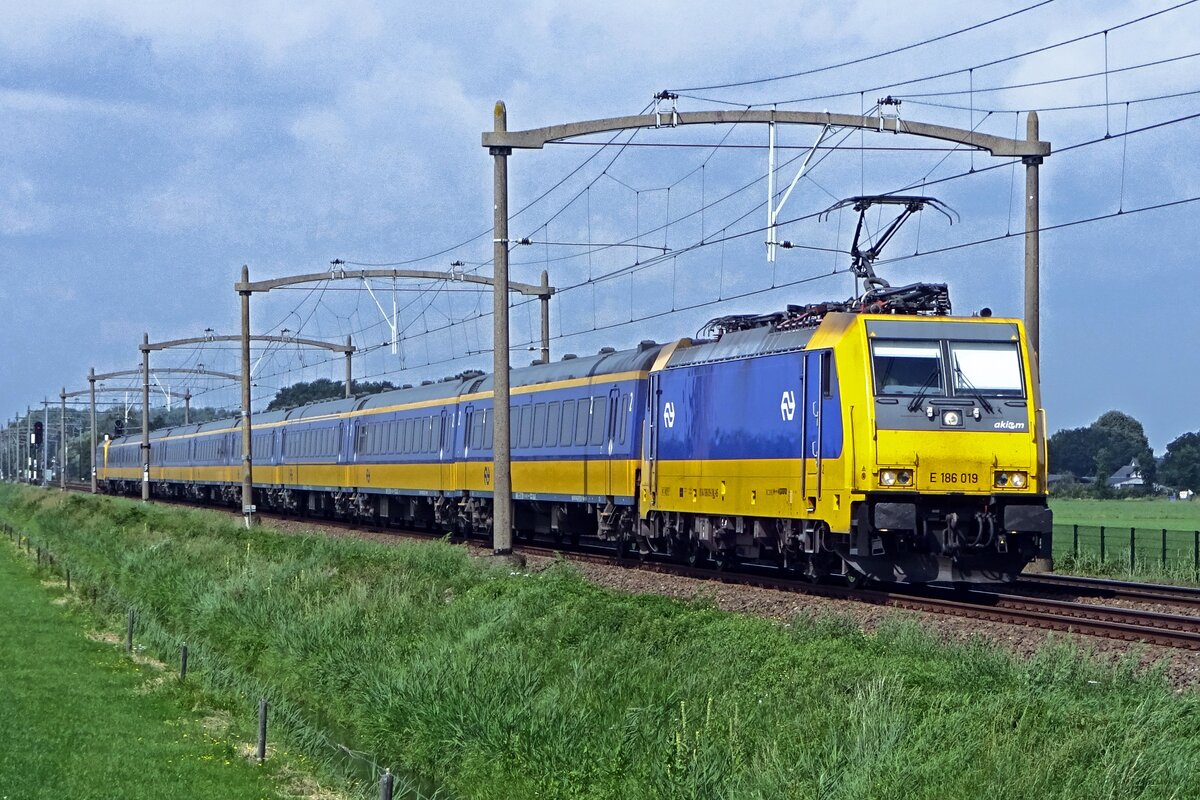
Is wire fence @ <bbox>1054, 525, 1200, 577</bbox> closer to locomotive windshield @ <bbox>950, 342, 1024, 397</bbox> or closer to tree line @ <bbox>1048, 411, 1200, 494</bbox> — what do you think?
locomotive windshield @ <bbox>950, 342, 1024, 397</bbox>

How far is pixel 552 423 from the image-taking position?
33000 millimetres

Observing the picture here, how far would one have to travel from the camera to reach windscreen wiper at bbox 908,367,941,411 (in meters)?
19.9

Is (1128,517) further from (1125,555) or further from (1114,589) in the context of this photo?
(1114,589)

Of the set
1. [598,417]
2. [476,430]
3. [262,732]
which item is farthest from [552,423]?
[262,732]

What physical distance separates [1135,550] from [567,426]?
11.4m

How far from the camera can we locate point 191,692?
63.3 feet

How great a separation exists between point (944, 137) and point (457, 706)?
484 inches

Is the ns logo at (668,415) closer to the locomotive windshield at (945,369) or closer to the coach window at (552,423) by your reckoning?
the coach window at (552,423)

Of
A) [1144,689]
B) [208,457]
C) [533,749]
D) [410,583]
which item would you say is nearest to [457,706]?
[533,749]

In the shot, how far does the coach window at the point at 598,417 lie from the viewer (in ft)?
97.5

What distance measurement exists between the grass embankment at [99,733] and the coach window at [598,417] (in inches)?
400

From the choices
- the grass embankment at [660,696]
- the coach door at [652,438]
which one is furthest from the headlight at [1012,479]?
the coach door at [652,438]

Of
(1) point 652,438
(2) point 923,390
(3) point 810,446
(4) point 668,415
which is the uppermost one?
(2) point 923,390

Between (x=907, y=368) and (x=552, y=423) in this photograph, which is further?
(x=552, y=423)
